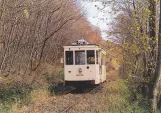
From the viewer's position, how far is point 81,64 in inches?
750

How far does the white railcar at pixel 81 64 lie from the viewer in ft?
62.2

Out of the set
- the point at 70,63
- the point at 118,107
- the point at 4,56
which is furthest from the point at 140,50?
the point at 4,56

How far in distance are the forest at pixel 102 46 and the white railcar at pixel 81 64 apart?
3.49 feet

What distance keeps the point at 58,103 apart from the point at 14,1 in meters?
4.81

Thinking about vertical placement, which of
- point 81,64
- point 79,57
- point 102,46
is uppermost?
point 102,46

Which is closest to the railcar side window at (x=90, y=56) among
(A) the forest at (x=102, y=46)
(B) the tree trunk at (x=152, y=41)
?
(A) the forest at (x=102, y=46)

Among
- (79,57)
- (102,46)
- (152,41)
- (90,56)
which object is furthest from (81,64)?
(152,41)

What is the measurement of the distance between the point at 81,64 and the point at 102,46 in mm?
2182

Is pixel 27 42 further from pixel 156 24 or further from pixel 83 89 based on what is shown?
pixel 156 24

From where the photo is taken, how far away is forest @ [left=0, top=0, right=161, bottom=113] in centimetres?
1254

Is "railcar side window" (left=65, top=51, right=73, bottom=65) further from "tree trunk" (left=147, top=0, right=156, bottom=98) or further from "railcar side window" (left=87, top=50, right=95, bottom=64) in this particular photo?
"tree trunk" (left=147, top=0, right=156, bottom=98)

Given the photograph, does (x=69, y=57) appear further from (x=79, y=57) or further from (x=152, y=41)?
(x=152, y=41)

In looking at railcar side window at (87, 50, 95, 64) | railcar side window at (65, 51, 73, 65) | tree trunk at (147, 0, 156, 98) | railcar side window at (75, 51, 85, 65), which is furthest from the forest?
railcar side window at (65, 51, 73, 65)

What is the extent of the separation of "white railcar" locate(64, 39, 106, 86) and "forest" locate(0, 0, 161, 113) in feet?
3.49
